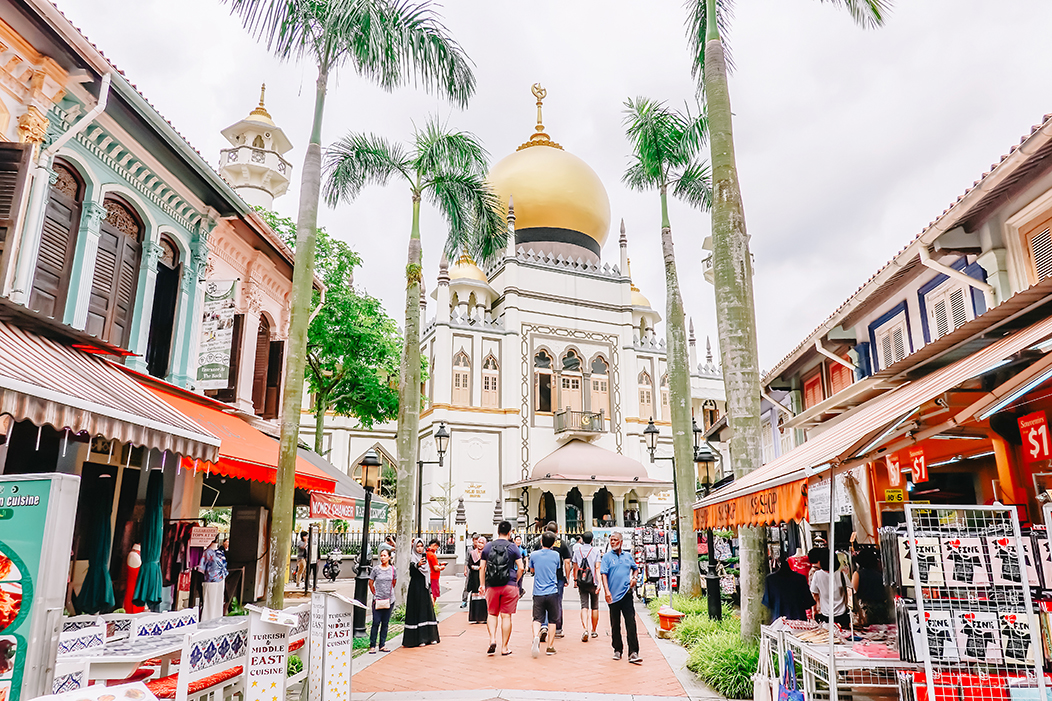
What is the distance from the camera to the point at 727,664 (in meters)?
7.53

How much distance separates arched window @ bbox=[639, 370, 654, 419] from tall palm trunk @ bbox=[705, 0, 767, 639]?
91.9 ft

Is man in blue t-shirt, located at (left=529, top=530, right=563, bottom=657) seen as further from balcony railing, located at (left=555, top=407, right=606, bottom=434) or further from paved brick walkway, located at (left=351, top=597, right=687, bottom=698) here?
balcony railing, located at (left=555, top=407, right=606, bottom=434)

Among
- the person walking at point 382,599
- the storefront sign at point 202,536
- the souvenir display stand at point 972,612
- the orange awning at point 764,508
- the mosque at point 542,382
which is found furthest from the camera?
the mosque at point 542,382

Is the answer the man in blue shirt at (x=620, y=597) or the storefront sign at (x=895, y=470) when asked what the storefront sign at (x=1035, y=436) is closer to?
the storefront sign at (x=895, y=470)

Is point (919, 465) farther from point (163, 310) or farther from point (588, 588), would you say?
point (163, 310)

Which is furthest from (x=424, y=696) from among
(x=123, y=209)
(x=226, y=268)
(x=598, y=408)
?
(x=598, y=408)

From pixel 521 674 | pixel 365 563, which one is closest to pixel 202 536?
pixel 365 563

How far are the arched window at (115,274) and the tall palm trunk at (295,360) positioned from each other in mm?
2709

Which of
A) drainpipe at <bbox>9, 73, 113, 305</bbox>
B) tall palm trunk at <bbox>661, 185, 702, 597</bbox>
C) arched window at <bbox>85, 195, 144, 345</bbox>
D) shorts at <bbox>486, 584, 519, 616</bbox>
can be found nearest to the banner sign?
arched window at <bbox>85, 195, 144, 345</bbox>

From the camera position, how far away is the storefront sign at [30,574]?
3.73m

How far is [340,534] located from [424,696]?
21386 mm

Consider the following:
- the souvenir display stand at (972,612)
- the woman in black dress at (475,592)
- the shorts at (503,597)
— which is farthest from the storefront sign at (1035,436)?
the woman in black dress at (475,592)

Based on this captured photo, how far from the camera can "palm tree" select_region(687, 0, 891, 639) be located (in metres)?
8.34

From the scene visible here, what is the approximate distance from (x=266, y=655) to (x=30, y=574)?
2.13 meters
